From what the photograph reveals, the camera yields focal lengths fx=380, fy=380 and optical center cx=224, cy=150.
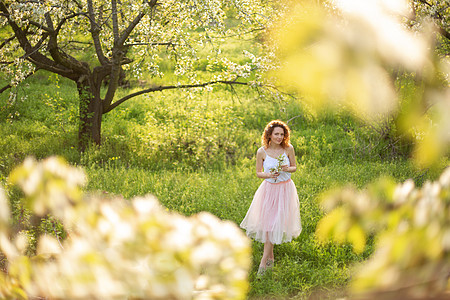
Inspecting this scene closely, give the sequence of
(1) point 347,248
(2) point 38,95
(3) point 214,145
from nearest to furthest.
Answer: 1. (1) point 347,248
2. (3) point 214,145
3. (2) point 38,95

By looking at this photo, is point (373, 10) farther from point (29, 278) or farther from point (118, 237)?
point (29, 278)

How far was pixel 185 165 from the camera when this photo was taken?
9016 millimetres

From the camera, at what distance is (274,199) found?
16.3 ft

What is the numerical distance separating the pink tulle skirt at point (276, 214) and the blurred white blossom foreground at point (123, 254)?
3995 mm

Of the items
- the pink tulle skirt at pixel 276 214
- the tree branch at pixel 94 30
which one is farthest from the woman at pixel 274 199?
the tree branch at pixel 94 30

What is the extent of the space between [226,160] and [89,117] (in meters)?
3.61

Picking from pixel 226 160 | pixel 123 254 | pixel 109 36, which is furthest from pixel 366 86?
pixel 109 36

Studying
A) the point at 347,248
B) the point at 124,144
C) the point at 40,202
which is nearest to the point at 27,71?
the point at 124,144

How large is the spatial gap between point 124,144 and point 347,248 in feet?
21.8

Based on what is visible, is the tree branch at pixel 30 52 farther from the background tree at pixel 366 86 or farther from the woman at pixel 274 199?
the background tree at pixel 366 86

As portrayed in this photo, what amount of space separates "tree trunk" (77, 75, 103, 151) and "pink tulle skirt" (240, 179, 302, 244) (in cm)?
603

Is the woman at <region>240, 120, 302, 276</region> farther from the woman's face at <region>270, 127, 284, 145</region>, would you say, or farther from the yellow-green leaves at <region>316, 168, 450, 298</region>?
the yellow-green leaves at <region>316, 168, 450, 298</region>

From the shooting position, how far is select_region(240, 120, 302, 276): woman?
15.9 ft

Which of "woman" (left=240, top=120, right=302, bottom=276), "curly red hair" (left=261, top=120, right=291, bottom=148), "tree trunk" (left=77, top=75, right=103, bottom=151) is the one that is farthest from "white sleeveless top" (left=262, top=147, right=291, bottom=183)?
"tree trunk" (left=77, top=75, right=103, bottom=151)
